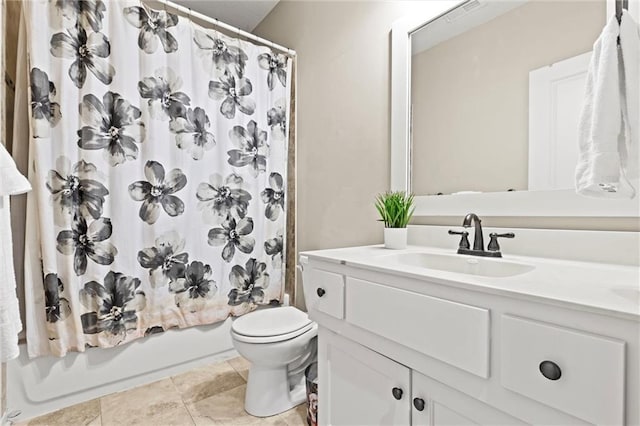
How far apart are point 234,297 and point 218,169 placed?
83 centimetres

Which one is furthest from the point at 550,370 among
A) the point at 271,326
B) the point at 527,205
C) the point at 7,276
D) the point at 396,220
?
the point at 7,276

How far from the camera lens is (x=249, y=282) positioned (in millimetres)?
2129

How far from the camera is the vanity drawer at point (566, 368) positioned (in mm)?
516

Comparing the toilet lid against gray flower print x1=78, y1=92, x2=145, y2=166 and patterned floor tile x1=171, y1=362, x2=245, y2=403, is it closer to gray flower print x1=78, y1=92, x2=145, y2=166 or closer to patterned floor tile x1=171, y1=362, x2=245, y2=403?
patterned floor tile x1=171, y1=362, x2=245, y2=403

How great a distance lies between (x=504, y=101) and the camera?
3.90 feet

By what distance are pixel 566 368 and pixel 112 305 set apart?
1.89 meters

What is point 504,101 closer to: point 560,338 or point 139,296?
point 560,338

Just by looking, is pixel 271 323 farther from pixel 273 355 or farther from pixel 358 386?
pixel 358 386

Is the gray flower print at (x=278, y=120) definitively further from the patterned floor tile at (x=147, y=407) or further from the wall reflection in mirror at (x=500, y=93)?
the patterned floor tile at (x=147, y=407)

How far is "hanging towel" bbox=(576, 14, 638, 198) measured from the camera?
638 mm

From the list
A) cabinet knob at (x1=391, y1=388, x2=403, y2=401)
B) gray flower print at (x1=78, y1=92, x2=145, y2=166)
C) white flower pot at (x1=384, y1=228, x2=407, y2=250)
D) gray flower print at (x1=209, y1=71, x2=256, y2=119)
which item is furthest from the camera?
gray flower print at (x1=209, y1=71, x2=256, y2=119)

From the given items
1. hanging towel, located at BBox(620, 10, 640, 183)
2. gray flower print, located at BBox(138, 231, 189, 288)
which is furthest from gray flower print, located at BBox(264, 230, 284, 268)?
hanging towel, located at BBox(620, 10, 640, 183)

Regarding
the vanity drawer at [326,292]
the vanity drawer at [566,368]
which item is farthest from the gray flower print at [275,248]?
the vanity drawer at [566,368]

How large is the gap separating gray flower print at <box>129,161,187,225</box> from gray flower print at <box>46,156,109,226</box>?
16 cm
